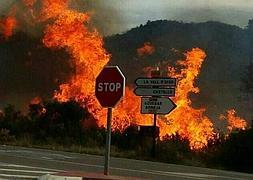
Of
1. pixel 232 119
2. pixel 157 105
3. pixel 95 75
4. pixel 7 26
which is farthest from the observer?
pixel 232 119

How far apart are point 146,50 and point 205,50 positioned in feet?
17.3

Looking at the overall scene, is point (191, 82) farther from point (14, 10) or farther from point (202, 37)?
point (14, 10)

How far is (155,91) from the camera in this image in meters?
25.9

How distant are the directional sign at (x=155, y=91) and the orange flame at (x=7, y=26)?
23.3 m

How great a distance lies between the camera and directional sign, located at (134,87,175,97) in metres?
25.6

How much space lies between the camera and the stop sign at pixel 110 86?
36.7 feet

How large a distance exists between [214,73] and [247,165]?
27.0 meters

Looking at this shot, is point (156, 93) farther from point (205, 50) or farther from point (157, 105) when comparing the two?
point (205, 50)

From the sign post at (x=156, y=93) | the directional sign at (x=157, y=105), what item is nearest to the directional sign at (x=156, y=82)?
the sign post at (x=156, y=93)

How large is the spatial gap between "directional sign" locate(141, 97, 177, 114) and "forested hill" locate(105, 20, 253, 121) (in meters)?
20.0

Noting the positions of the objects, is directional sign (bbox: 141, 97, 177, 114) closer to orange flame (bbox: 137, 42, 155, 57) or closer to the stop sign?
the stop sign

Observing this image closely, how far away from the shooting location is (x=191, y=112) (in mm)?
41688

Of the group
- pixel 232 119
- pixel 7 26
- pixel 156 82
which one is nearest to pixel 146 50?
pixel 232 119

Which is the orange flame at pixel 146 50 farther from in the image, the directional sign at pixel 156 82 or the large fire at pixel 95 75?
the directional sign at pixel 156 82
